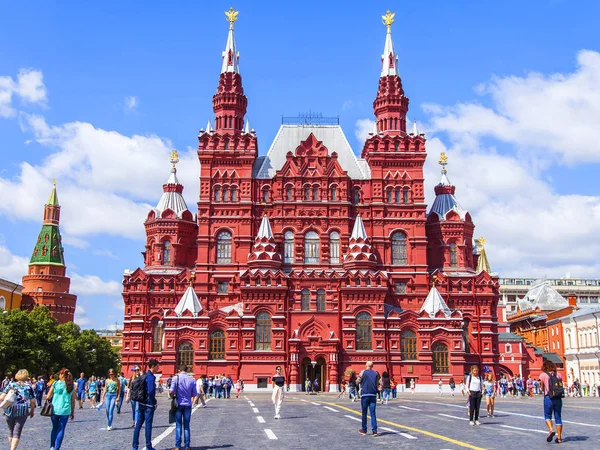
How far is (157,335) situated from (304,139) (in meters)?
26.2

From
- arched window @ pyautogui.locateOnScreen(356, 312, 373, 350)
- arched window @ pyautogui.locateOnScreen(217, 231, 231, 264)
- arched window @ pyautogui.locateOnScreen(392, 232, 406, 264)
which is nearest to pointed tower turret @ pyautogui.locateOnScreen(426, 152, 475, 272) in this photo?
arched window @ pyautogui.locateOnScreen(392, 232, 406, 264)

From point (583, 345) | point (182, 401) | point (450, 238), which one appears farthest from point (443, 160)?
point (182, 401)

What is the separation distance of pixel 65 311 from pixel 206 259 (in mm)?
68330

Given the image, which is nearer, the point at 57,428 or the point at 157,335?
the point at 57,428

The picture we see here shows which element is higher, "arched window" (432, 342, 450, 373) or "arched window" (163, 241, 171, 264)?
"arched window" (163, 241, 171, 264)

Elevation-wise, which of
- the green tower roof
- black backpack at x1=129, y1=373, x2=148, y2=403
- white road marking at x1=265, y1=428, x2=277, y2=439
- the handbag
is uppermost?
the green tower roof

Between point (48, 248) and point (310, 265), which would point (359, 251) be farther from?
point (48, 248)

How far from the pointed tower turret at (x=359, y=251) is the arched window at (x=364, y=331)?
15.6 ft

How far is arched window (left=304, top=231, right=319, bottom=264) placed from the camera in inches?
2790

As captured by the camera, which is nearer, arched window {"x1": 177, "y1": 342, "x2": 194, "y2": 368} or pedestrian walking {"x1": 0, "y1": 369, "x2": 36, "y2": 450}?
pedestrian walking {"x1": 0, "y1": 369, "x2": 36, "y2": 450}

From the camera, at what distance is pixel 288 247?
71188 mm

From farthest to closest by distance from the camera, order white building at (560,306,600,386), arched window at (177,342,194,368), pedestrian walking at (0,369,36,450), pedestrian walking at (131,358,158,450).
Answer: white building at (560,306,600,386), arched window at (177,342,194,368), pedestrian walking at (131,358,158,450), pedestrian walking at (0,369,36,450)

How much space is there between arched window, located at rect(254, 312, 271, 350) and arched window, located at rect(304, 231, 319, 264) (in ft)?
24.6

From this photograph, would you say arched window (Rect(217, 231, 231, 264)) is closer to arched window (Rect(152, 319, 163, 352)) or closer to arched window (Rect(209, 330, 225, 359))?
arched window (Rect(209, 330, 225, 359))
